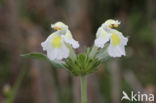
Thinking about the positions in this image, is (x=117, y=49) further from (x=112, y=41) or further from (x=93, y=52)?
(x=93, y=52)

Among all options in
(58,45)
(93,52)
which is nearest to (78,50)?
(93,52)

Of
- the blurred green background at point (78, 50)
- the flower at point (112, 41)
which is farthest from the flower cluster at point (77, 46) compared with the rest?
the blurred green background at point (78, 50)

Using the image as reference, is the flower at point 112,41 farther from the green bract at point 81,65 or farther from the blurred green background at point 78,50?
the blurred green background at point 78,50

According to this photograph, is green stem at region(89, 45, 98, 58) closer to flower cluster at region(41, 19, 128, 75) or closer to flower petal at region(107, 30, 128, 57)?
flower cluster at region(41, 19, 128, 75)

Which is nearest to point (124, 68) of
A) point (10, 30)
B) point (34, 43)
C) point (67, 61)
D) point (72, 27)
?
point (72, 27)

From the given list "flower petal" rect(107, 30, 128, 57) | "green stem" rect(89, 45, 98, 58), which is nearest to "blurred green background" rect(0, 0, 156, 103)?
"green stem" rect(89, 45, 98, 58)

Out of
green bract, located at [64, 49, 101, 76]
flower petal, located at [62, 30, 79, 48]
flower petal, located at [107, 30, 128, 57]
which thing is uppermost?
flower petal, located at [62, 30, 79, 48]

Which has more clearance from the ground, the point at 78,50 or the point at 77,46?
the point at 78,50

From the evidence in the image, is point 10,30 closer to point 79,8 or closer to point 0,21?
point 0,21
